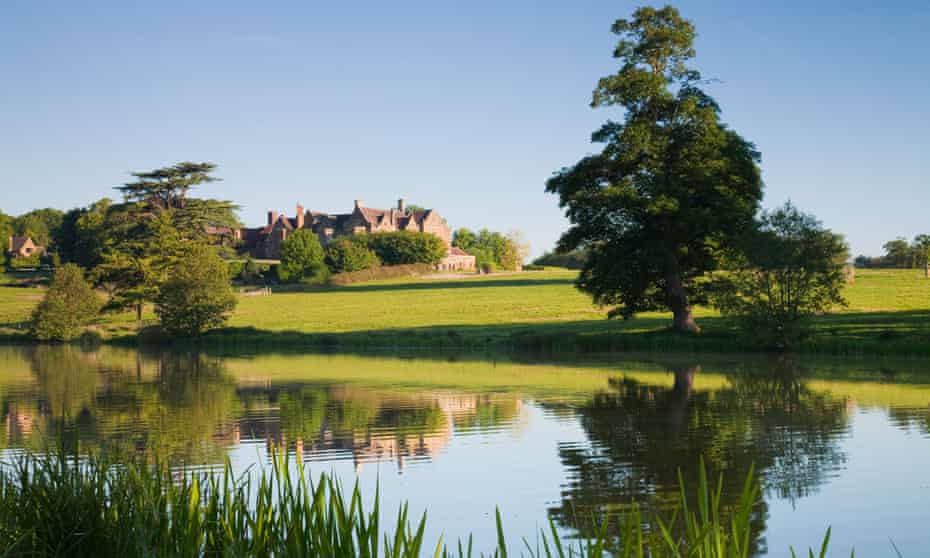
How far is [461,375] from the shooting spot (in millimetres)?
32656

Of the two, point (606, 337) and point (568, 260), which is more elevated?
point (568, 260)

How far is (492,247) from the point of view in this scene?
180 meters

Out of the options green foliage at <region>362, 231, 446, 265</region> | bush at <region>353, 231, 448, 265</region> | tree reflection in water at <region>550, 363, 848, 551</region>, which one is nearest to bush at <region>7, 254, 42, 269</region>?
green foliage at <region>362, 231, 446, 265</region>

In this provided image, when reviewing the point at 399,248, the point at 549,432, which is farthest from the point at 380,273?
the point at 549,432

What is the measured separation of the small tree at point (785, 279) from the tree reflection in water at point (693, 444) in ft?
26.6

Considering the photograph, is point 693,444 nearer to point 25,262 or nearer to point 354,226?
point 25,262

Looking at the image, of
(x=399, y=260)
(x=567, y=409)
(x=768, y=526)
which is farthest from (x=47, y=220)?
(x=768, y=526)

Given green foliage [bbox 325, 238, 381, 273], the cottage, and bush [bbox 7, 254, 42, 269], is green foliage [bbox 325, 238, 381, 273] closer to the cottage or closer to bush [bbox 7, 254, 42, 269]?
bush [bbox 7, 254, 42, 269]

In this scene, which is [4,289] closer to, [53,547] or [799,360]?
[799,360]

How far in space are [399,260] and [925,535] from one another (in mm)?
108755

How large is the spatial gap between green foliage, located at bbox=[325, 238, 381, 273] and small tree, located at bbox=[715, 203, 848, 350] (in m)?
73.3

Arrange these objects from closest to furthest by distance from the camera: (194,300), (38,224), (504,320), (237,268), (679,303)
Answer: (679,303), (504,320), (194,300), (237,268), (38,224)

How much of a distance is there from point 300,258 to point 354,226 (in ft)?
143

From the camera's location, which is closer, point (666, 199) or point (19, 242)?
point (666, 199)
